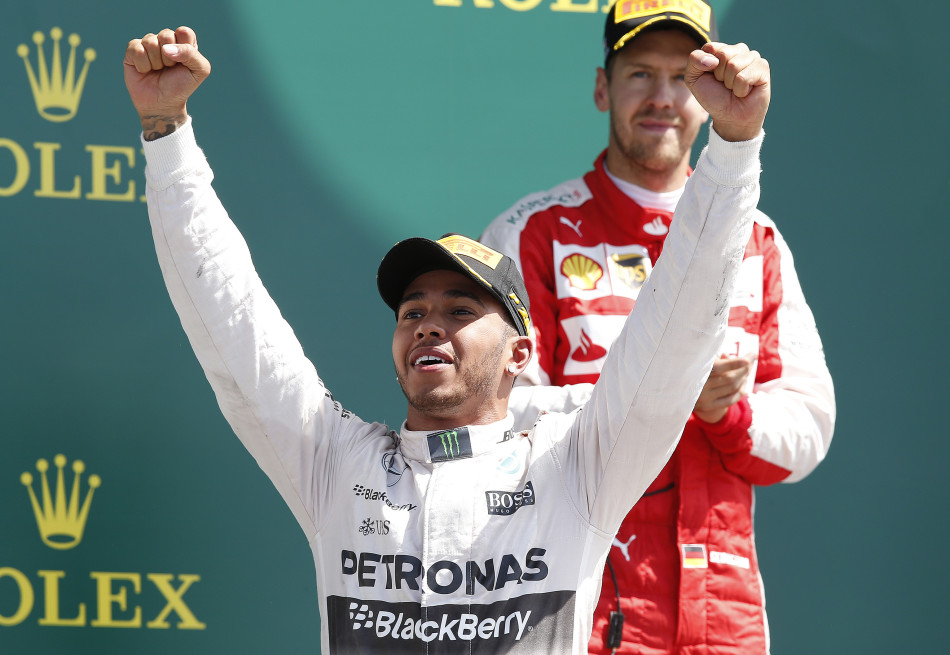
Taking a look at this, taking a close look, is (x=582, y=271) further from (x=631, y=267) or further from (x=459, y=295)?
(x=459, y=295)

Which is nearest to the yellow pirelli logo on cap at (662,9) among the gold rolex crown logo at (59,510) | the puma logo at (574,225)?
the puma logo at (574,225)

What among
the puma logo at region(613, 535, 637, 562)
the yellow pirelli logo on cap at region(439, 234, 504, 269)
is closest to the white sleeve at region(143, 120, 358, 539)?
the yellow pirelli logo on cap at region(439, 234, 504, 269)

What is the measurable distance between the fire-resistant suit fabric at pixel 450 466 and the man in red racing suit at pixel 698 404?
0.28 metres

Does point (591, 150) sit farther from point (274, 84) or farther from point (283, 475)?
point (283, 475)

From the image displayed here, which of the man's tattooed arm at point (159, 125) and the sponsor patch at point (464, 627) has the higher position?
the man's tattooed arm at point (159, 125)

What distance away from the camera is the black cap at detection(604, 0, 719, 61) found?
2.02 meters

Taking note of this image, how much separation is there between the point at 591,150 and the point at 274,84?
683 mm

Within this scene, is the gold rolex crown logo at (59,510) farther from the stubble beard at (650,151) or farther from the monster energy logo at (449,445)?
the stubble beard at (650,151)

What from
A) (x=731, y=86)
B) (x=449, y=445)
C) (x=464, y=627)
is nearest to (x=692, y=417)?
(x=449, y=445)

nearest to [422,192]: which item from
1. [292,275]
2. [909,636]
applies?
[292,275]

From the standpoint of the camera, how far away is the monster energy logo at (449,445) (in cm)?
157

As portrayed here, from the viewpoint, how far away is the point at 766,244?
200cm

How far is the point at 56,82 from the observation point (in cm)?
234

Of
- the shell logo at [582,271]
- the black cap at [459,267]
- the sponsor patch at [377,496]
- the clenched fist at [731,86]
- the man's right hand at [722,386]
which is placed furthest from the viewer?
the shell logo at [582,271]
